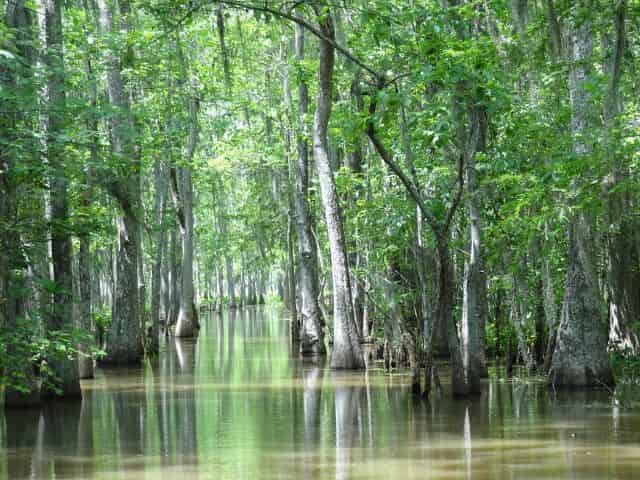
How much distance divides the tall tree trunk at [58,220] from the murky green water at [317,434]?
2.10 ft

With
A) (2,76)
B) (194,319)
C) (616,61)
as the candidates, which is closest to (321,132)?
(2,76)

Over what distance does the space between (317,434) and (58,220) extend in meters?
4.94

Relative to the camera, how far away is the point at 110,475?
971cm

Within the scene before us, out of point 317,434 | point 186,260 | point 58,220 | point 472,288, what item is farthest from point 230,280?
point 317,434

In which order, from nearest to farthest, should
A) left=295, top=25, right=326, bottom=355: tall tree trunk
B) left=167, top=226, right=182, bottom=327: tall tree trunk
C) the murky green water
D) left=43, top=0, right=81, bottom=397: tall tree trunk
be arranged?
the murky green water < left=43, top=0, right=81, bottom=397: tall tree trunk < left=295, top=25, right=326, bottom=355: tall tree trunk < left=167, top=226, right=182, bottom=327: tall tree trunk

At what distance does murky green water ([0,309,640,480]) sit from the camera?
32.0 feet

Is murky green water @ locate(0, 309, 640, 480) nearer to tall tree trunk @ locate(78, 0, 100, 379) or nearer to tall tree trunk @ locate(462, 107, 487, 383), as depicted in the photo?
tall tree trunk @ locate(462, 107, 487, 383)

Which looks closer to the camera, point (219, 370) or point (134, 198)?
point (134, 198)

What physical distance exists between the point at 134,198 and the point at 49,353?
20.8 feet

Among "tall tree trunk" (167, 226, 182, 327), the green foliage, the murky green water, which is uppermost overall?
"tall tree trunk" (167, 226, 182, 327)

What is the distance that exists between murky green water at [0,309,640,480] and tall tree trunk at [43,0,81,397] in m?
0.64

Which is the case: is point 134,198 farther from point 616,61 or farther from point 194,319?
point 194,319

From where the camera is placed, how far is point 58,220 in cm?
1338

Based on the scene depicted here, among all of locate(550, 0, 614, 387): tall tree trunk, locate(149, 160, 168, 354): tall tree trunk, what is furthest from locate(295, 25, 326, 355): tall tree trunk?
locate(550, 0, 614, 387): tall tree trunk
